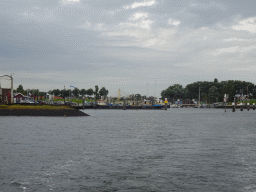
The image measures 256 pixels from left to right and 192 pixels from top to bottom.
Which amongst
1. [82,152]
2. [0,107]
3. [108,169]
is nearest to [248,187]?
[108,169]

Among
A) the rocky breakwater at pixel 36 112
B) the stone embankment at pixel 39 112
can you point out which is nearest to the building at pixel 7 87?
the rocky breakwater at pixel 36 112

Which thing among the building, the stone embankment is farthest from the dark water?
the building

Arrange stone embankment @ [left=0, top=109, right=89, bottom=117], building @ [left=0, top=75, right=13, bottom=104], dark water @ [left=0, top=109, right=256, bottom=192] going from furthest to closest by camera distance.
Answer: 1. building @ [left=0, top=75, right=13, bottom=104]
2. stone embankment @ [left=0, top=109, right=89, bottom=117]
3. dark water @ [left=0, top=109, right=256, bottom=192]

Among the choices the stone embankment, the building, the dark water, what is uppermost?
Answer: the building

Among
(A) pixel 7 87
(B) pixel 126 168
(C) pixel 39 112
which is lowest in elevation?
(B) pixel 126 168

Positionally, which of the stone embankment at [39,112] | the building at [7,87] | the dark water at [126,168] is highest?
the building at [7,87]

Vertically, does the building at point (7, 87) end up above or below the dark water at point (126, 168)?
above

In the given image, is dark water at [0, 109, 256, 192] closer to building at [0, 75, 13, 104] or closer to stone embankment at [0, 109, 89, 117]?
stone embankment at [0, 109, 89, 117]

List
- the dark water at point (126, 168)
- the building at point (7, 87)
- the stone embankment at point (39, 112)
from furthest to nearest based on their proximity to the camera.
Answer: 1. the building at point (7, 87)
2. the stone embankment at point (39, 112)
3. the dark water at point (126, 168)

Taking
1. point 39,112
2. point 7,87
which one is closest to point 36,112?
point 39,112

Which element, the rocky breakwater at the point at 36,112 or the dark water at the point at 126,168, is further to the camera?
the rocky breakwater at the point at 36,112

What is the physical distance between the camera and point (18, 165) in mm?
19562

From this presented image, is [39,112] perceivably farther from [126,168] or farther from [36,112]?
[126,168]

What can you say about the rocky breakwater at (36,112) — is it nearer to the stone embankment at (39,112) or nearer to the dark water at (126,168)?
the stone embankment at (39,112)
